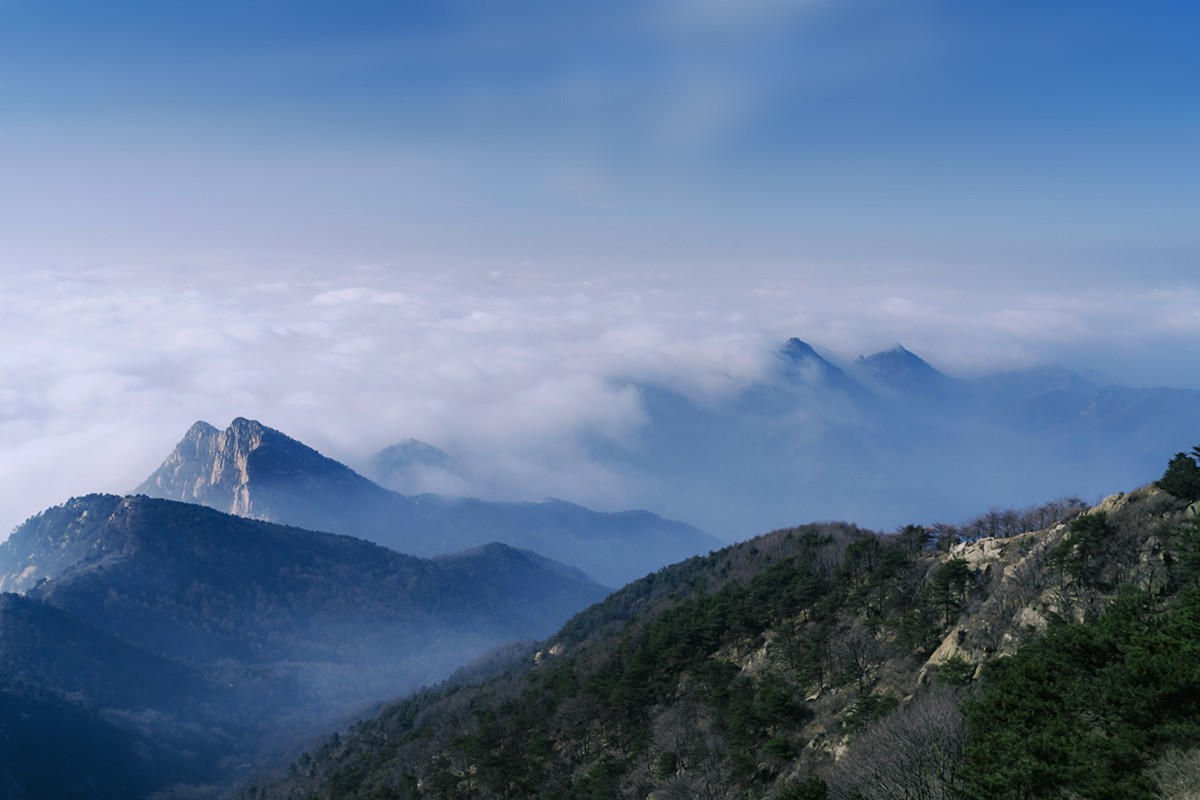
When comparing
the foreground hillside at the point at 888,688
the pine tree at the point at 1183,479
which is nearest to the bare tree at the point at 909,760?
the foreground hillside at the point at 888,688

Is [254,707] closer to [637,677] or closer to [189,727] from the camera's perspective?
[189,727]

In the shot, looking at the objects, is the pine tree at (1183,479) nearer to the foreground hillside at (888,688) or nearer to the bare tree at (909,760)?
the foreground hillside at (888,688)

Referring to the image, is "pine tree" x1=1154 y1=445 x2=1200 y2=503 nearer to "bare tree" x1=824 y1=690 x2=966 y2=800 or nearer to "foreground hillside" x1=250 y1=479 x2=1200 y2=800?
"foreground hillside" x1=250 y1=479 x2=1200 y2=800

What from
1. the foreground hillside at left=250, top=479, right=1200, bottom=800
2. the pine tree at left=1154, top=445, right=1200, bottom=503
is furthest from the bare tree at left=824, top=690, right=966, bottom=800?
the pine tree at left=1154, top=445, right=1200, bottom=503

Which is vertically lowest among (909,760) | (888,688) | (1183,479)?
(888,688)

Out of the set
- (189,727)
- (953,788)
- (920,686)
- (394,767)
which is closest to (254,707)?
(189,727)

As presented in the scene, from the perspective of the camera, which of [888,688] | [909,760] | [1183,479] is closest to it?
[909,760]

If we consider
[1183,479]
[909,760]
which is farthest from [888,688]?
[1183,479]

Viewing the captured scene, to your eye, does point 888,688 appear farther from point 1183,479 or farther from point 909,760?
point 1183,479
